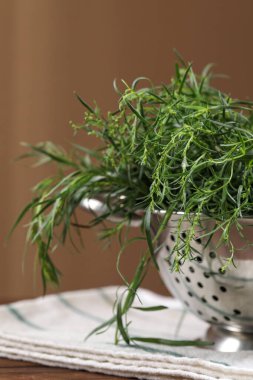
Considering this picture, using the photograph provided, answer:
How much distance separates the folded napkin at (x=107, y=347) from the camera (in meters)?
0.65

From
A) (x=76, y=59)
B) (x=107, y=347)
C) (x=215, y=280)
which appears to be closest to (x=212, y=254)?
(x=215, y=280)

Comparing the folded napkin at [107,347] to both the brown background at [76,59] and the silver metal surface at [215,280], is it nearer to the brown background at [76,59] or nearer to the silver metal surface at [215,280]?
the silver metal surface at [215,280]

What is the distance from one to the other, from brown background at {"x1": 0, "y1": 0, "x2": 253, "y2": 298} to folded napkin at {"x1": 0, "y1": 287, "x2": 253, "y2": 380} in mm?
1010

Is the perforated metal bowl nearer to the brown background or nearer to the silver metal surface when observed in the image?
the silver metal surface

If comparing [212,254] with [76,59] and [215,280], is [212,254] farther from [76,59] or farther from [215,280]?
[76,59]

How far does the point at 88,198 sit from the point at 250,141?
0.19m

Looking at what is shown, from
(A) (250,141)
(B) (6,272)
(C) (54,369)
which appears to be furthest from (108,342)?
(B) (6,272)

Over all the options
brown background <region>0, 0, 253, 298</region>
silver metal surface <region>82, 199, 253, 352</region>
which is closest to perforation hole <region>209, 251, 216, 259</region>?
silver metal surface <region>82, 199, 253, 352</region>

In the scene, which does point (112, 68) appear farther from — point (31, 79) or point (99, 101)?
point (31, 79)

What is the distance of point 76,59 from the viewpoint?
6.55ft

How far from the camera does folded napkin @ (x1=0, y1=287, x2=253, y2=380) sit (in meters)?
0.65

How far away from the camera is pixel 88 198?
769mm

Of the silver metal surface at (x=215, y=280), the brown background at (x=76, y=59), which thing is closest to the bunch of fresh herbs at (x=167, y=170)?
the silver metal surface at (x=215, y=280)

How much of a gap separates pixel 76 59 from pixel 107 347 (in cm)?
138
